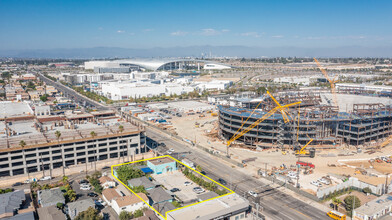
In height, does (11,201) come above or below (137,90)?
below

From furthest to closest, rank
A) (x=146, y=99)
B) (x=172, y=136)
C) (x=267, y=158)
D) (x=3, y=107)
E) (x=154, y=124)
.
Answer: (x=146, y=99), (x=3, y=107), (x=154, y=124), (x=172, y=136), (x=267, y=158)

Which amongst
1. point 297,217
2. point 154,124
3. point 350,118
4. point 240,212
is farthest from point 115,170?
point 350,118

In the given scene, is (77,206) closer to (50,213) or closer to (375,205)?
(50,213)

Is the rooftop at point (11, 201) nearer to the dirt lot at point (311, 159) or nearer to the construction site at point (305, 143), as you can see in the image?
the dirt lot at point (311, 159)

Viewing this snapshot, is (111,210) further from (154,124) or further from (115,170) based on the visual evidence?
(154,124)

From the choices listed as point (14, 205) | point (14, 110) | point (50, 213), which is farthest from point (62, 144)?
point (14, 110)

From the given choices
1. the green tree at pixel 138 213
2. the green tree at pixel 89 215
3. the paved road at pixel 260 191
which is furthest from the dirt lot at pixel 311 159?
the green tree at pixel 89 215
